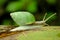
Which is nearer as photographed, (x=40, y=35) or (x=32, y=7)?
(x=40, y=35)

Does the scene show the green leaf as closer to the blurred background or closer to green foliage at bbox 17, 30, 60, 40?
the blurred background

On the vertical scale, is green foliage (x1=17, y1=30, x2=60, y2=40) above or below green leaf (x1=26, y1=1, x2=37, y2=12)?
below

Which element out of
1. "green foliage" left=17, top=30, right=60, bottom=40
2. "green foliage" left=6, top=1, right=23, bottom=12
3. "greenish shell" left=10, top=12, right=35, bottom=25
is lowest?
"green foliage" left=17, top=30, right=60, bottom=40

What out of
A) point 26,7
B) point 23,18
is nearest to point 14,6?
point 26,7

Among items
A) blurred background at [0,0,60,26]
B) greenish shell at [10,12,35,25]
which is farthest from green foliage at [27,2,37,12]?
greenish shell at [10,12,35,25]

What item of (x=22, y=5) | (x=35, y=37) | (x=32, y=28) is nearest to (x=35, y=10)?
(x=22, y=5)

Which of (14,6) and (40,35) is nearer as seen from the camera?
(40,35)

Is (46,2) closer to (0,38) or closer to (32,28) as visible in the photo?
(32,28)

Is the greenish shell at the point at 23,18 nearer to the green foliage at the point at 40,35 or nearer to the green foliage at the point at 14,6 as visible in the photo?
the green foliage at the point at 40,35

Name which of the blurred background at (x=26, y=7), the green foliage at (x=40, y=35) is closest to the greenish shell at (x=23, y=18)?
the green foliage at (x=40, y=35)

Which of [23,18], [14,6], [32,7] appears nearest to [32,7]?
[32,7]

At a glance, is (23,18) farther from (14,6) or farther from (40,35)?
(14,6)

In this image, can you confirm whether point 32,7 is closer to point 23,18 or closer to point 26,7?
point 26,7

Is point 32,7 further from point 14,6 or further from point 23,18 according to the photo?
point 23,18
